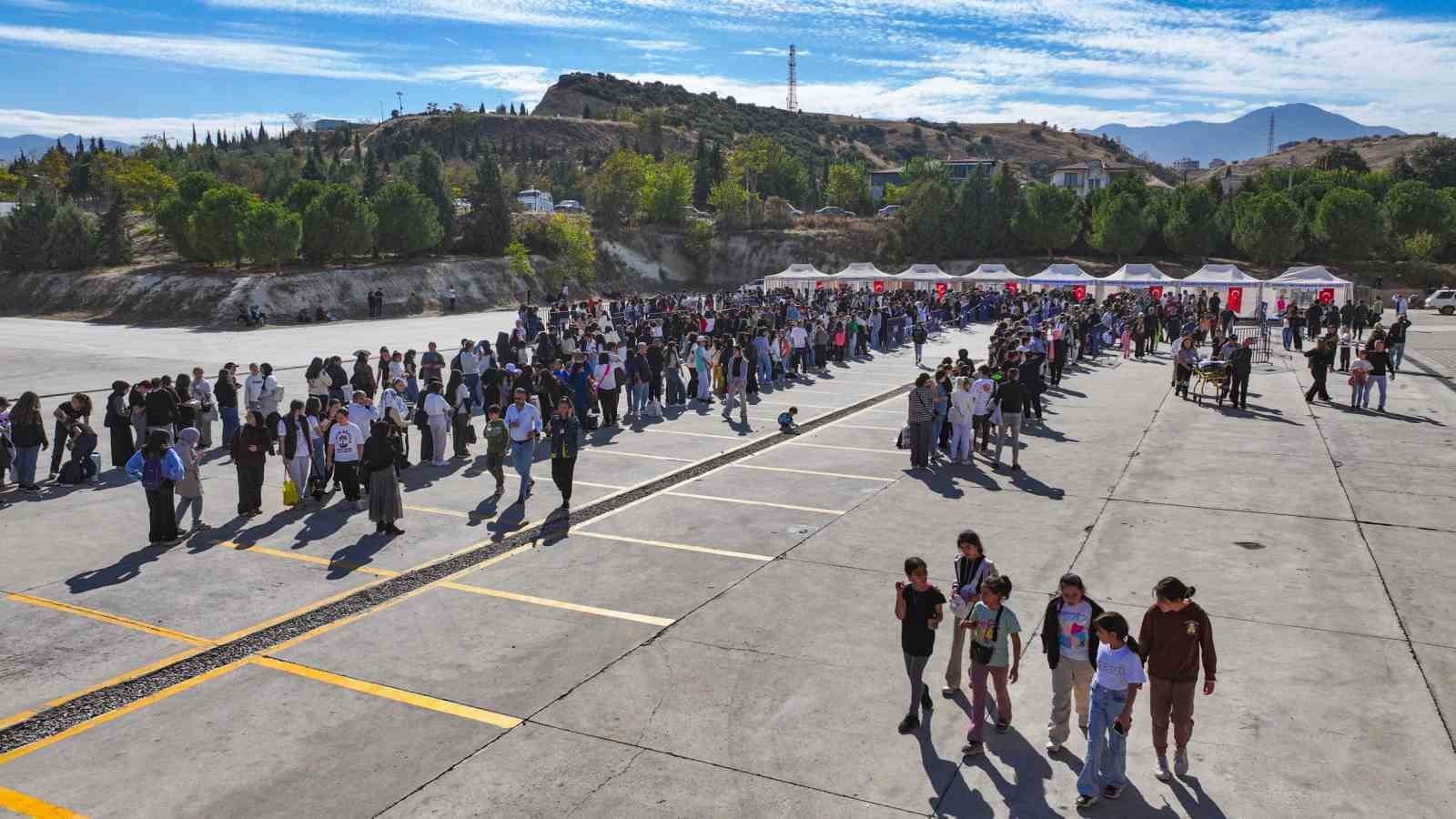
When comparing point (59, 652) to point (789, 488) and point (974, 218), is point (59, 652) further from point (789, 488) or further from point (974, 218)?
point (974, 218)

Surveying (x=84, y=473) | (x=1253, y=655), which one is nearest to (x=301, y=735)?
(x=1253, y=655)

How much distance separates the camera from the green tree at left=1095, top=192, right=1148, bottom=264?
72.0 metres

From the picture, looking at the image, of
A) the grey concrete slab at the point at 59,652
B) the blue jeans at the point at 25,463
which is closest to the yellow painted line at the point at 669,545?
the grey concrete slab at the point at 59,652

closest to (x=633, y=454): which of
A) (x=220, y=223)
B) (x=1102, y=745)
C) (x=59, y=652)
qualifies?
(x=59, y=652)

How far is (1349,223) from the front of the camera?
225 feet

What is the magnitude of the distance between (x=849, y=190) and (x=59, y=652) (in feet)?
322

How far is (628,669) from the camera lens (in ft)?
25.8

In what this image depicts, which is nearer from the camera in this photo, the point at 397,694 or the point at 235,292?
the point at 397,694

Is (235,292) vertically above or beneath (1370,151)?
beneath

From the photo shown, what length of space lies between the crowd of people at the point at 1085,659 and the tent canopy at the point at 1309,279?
43092 millimetres

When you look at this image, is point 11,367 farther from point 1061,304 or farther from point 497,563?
point 1061,304

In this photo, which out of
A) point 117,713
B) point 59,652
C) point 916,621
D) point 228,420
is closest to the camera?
point 916,621

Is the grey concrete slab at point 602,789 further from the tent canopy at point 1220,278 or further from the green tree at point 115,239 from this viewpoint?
the green tree at point 115,239

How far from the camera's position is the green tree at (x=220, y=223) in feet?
165
